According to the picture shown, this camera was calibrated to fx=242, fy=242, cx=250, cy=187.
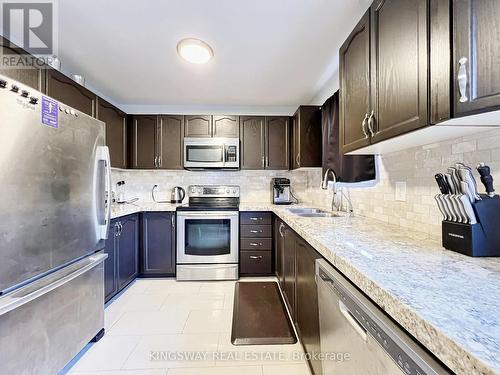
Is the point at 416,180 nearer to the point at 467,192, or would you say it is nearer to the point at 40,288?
the point at 467,192

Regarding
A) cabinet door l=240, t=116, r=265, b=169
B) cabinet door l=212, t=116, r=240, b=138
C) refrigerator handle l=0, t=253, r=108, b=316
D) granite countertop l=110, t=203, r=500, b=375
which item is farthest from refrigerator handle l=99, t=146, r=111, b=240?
cabinet door l=240, t=116, r=265, b=169

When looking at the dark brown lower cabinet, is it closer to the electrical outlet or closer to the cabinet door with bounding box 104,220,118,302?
the cabinet door with bounding box 104,220,118,302

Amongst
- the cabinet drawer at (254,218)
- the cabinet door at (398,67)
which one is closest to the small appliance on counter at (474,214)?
the cabinet door at (398,67)

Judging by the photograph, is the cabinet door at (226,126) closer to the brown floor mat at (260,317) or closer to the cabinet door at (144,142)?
the cabinet door at (144,142)

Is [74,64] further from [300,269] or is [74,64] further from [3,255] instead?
[300,269]

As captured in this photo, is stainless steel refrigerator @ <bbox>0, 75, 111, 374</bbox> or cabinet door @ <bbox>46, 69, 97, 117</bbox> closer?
stainless steel refrigerator @ <bbox>0, 75, 111, 374</bbox>

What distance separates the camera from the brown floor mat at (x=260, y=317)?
1811 mm

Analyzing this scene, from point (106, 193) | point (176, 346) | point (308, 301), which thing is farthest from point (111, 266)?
point (308, 301)

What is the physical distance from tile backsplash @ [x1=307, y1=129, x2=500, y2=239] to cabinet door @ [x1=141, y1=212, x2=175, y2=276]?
219 centimetres

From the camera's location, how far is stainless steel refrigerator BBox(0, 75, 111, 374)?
3.62 feet

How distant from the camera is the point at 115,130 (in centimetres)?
Result: 293

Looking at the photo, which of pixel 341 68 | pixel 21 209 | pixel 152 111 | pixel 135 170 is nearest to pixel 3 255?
pixel 21 209

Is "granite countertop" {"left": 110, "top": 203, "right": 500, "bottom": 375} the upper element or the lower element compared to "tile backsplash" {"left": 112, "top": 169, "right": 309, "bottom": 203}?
lower

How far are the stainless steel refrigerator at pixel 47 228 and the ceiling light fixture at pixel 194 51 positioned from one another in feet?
2.93
